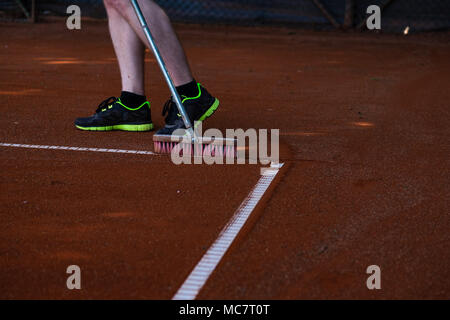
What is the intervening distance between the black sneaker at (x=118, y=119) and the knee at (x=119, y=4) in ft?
1.83

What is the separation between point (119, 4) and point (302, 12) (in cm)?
697

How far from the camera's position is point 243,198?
2852 mm

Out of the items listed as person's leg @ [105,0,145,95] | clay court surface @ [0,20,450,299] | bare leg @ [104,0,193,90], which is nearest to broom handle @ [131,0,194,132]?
bare leg @ [104,0,193,90]

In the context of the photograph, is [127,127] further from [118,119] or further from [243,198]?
[243,198]

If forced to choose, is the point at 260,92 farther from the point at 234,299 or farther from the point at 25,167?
the point at 234,299

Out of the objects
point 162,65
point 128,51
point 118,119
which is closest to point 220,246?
point 162,65

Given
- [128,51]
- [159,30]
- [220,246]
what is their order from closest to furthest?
[220,246]
[159,30]
[128,51]

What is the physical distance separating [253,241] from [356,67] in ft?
15.6

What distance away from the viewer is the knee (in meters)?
3.66

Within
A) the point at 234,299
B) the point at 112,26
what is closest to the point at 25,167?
the point at 112,26

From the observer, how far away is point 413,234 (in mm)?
2496

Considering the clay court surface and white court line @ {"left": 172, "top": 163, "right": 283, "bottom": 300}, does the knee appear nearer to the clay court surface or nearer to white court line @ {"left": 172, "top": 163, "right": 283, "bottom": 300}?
the clay court surface

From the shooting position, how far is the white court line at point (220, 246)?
2.07m

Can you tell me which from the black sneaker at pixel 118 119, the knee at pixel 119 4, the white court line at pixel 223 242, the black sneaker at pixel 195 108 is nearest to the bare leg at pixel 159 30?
the knee at pixel 119 4
